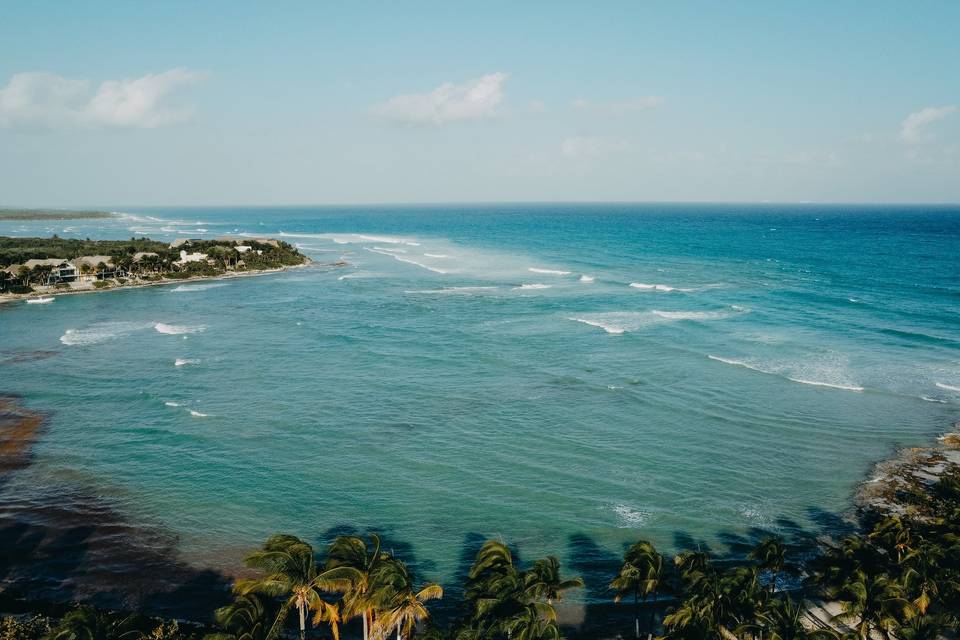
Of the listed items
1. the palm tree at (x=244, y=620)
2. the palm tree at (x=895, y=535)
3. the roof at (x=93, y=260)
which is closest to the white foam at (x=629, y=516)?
the palm tree at (x=895, y=535)

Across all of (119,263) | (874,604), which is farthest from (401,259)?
(874,604)

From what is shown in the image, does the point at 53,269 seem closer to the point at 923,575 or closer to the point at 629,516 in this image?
the point at 629,516

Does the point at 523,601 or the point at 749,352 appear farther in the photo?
the point at 749,352

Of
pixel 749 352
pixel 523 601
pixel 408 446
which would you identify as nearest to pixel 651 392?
pixel 749 352

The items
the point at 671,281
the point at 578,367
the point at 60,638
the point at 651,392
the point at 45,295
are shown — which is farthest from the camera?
the point at 671,281

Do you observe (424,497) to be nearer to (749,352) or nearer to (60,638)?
(60,638)

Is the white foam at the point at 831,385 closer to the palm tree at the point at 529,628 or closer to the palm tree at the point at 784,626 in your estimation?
the palm tree at the point at 784,626
